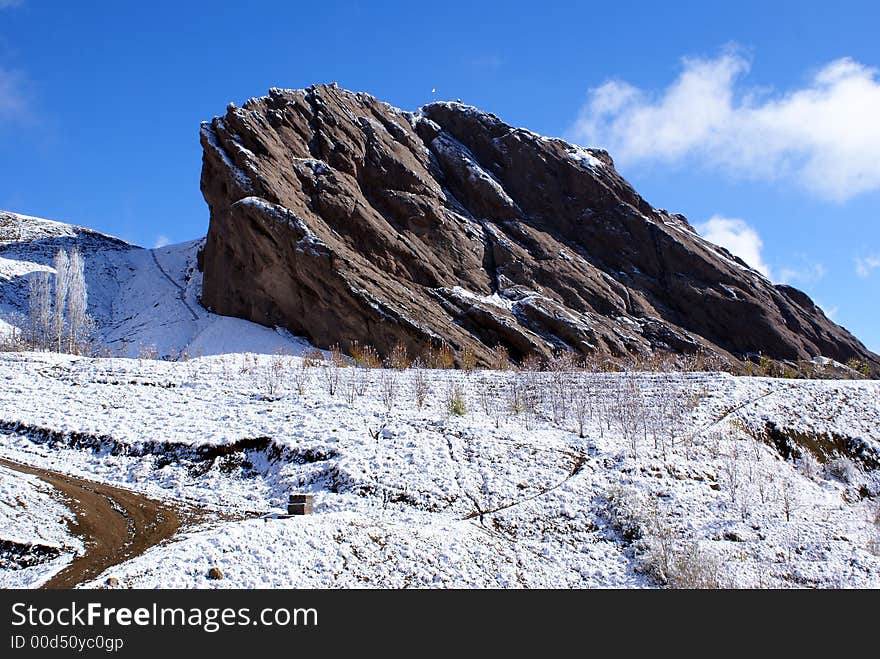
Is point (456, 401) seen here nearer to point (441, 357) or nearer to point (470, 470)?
point (470, 470)

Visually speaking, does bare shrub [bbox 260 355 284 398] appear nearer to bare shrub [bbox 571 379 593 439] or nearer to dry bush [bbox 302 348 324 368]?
dry bush [bbox 302 348 324 368]

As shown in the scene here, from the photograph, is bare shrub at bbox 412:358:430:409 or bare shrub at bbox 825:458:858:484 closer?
bare shrub at bbox 825:458:858:484

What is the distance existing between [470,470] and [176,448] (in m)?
6.98

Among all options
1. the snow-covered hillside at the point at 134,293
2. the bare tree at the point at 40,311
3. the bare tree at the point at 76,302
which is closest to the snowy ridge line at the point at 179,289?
the snow-covered hillside at the point at 134,293

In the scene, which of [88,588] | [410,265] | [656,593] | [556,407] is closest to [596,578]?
[656,593]

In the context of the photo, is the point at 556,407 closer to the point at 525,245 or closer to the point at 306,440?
the point at 306,440

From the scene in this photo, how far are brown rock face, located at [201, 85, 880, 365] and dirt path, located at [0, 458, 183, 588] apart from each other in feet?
69.8

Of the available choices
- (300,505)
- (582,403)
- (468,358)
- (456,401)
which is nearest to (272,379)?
(456,401)

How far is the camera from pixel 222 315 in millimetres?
37969

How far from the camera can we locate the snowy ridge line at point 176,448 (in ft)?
48.1

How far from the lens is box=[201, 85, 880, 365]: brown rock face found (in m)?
35.9

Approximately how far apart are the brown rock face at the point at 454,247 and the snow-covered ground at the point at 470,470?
13.6 meters

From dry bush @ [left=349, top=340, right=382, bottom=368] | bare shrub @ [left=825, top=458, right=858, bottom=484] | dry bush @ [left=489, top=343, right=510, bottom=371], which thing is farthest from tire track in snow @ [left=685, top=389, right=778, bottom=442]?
dry bush @ [left=349, top=340, right=382, bottom=368]

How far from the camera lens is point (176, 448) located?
49.5 ft
